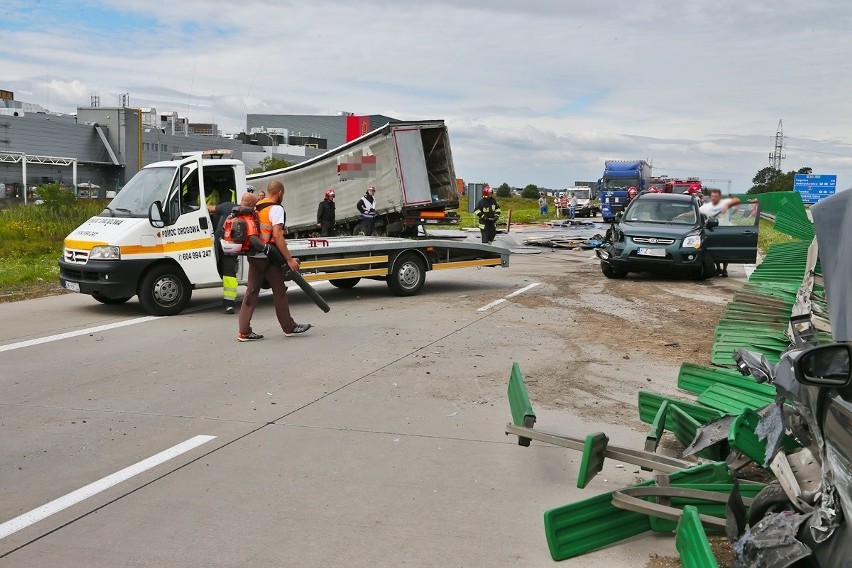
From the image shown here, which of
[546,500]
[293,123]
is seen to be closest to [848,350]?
[546,500]

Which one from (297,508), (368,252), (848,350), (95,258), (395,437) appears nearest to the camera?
(848,350)

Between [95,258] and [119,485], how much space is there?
24.3 ft

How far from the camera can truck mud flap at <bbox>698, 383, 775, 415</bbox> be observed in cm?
595

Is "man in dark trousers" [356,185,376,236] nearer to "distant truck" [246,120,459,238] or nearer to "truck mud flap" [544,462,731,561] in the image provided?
"distant truck" [246,120,459,238]

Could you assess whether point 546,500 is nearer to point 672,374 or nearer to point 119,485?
point 119,485

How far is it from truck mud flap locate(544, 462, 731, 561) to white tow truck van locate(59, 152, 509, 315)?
8977 millimetres

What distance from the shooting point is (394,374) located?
29.2 feet

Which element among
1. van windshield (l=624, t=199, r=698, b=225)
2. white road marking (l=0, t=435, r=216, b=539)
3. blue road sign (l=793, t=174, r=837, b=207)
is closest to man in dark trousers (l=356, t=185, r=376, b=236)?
van windshield (l=624, t=199, r=698, b=225)

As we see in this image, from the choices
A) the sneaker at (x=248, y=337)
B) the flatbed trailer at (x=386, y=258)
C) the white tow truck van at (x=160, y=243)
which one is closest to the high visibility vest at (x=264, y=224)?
the sneaker at (x=248, y=337)

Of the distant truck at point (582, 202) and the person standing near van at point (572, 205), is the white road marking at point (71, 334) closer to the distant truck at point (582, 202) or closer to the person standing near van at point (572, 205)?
the person standing near van at point (572, 205)

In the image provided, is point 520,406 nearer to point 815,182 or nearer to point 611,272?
point 611,272

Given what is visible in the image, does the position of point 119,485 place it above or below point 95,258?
below

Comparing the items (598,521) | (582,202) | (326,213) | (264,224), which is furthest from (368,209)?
(582,202)

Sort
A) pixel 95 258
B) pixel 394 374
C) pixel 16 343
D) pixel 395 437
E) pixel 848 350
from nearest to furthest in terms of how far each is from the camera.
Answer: pixel 848 350, pixel 395 437, pixel 394 374, pixel 16 343, pixel 95 258
